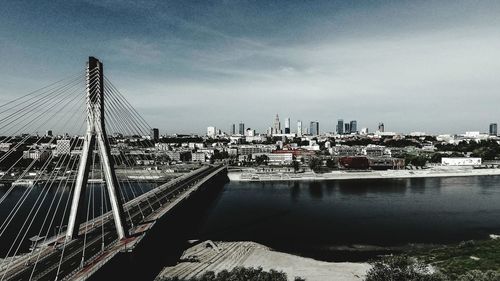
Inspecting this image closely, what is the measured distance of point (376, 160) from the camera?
5719cm

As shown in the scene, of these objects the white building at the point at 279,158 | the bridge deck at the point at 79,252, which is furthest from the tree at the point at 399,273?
the white building at the point at 279,158

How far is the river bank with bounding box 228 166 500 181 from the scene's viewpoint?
49656 mm

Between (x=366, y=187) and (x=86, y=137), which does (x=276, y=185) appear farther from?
(x=86, y=137)

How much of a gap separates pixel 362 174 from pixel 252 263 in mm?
37439

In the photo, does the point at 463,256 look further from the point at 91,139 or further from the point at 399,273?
the point at 91,139

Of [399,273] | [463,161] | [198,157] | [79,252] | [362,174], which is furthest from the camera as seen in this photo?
[198,157]

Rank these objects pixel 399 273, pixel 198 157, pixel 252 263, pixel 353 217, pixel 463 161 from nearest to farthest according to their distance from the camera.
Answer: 1. pixel 399 273
2. pixel 252 263
3. pixel 353 217
4. pixel 463 161
5. pixel 198 157

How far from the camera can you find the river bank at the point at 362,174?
1955 inches

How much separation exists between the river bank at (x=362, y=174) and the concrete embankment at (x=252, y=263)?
3068 cm

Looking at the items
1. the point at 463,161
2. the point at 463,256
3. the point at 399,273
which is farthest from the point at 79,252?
the point at 463,161

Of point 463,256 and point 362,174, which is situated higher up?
point 362,174

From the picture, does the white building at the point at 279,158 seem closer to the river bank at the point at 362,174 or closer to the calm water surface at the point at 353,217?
the river bank at the point at 362,174

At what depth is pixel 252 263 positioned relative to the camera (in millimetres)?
16438

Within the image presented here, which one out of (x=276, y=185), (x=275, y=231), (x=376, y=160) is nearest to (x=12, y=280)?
(x=275, y=231)
